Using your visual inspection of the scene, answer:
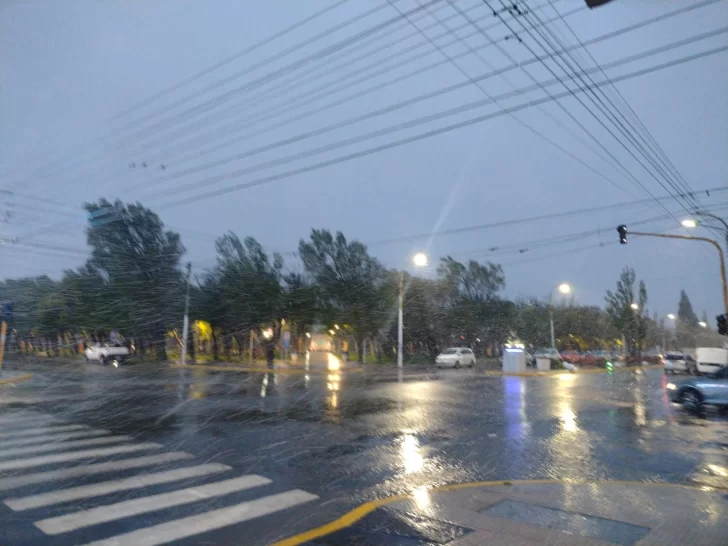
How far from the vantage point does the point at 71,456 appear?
29.2 feet

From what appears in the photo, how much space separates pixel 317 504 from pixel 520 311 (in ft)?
194

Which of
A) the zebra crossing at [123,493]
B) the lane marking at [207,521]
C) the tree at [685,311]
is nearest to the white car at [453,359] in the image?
the zebra crossing at [123,493]

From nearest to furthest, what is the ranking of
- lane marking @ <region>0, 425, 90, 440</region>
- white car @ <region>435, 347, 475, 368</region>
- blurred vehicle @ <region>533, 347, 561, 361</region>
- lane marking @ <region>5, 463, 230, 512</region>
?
lane marking @ <region>5, 463, 230, 512</region> → lane marking @ <region>0, 425, 90, 440</region> → white car @ <region>435, 347, 475, 368</region> → blurred vehicle @ <region>533, 347, 561, 361</region>

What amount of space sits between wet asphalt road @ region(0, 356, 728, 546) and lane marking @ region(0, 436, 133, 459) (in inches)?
2.7

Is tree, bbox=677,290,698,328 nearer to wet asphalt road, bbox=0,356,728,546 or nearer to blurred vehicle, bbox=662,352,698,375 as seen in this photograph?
blurred vehicle, bbox=662,352,698,375

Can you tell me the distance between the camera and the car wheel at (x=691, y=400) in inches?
632

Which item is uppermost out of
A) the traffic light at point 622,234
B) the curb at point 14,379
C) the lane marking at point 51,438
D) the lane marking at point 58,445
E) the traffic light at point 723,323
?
the traffic light at point 622,234

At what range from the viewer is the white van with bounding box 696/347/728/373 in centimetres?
3290

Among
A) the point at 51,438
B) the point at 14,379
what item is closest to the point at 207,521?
the point at 51,438

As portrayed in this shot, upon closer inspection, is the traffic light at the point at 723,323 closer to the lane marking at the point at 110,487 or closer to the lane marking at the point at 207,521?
the lane marking at the point at 207,521

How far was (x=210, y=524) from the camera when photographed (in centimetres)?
579

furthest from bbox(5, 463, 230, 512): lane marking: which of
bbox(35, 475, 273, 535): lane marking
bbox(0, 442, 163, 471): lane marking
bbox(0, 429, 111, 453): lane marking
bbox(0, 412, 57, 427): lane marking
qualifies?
bbox(0, 412, 57, 427): lane marking

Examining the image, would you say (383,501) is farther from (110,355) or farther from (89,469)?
(110,355)

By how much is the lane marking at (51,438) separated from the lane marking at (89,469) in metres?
2.38
